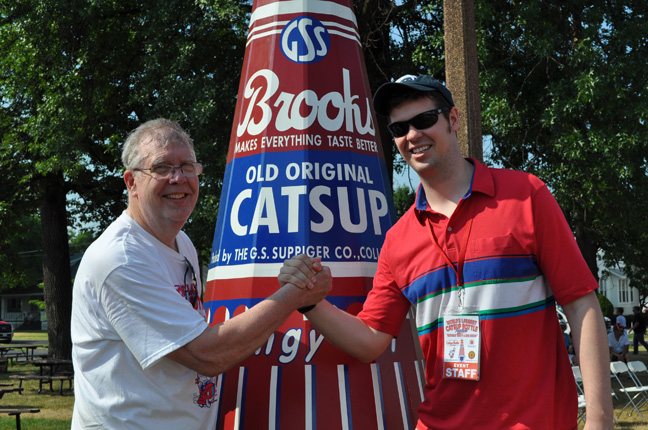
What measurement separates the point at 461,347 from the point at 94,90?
1192 centimetres

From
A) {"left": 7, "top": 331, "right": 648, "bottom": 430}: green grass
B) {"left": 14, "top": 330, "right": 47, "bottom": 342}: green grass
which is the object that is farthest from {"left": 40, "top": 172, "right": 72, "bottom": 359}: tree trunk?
{"left": 14, "top": 330, "right": 47, "bottom": 342}: green grass

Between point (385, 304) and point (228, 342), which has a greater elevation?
point (385, 304)

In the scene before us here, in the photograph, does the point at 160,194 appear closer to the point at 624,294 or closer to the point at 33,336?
the point at 33,336

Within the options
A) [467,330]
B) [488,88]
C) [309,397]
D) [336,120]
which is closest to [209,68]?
[488,88]

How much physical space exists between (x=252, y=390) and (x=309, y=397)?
11.2 inches

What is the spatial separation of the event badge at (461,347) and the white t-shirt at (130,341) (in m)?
0.88

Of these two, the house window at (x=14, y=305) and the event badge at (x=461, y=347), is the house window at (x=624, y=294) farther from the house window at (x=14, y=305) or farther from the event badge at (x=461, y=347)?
the event badge at (x=461, y=347)

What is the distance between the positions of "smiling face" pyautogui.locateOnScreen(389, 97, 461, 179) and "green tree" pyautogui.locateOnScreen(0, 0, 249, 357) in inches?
312

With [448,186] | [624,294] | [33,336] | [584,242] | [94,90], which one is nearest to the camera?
[448,186]

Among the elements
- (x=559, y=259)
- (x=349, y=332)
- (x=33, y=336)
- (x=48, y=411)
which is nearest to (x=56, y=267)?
(x=48, y=411)

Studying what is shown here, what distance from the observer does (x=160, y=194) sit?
2689mm

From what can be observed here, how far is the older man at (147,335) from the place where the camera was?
7.97 ft

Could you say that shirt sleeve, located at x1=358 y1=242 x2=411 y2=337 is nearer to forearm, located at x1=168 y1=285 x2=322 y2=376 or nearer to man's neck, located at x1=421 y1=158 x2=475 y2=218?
man's neck, located at x1=421 y1=158 x2=475 y2=218

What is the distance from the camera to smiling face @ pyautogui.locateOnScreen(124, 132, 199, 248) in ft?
8.81
